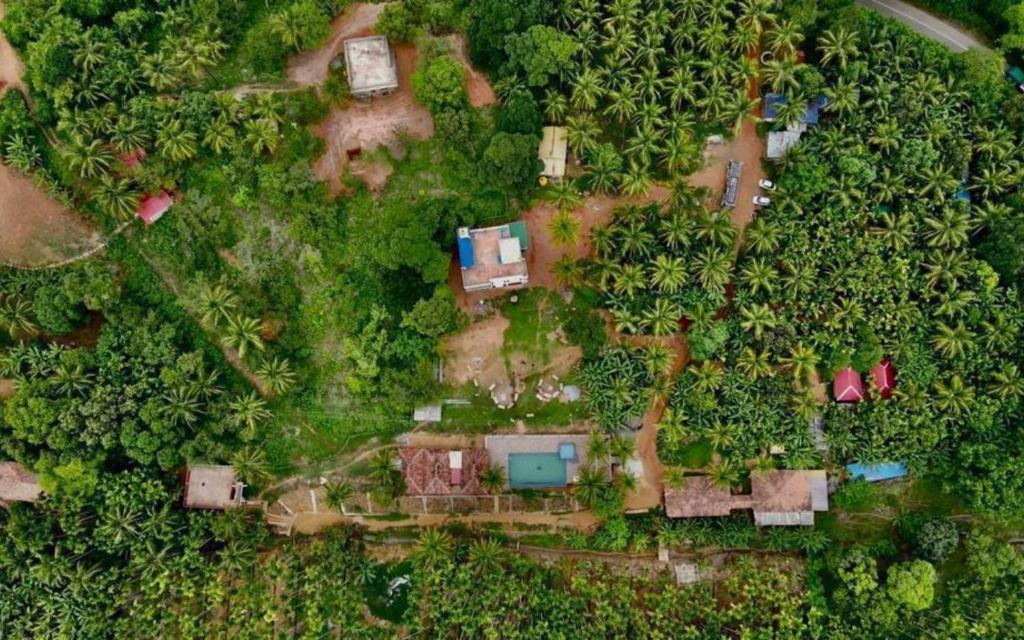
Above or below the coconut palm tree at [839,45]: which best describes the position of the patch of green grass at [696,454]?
below

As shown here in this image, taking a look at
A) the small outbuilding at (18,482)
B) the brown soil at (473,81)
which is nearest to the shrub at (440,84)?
the brown soil at (473,81)

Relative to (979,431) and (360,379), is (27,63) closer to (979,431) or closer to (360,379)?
(360,379)

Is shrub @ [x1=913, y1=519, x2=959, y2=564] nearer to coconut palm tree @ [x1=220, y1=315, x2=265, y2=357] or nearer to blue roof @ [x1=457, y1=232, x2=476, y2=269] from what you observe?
blue roof @ [x1=457, y1=232, x2=476, y2=269]

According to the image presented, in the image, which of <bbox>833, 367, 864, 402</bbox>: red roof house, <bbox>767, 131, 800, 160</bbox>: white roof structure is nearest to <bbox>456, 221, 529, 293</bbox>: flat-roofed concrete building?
<bbox>767, 131, 800, 160</bbox>: white roof structure

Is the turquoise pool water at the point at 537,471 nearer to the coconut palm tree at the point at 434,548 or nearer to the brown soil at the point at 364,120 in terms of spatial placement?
the coconut palm tree at the point at 434,548

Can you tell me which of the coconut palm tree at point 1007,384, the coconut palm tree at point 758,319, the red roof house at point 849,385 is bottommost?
the red roof house at point 849,385

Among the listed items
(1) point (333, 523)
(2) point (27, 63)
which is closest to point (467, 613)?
(1) point (333, 523)
